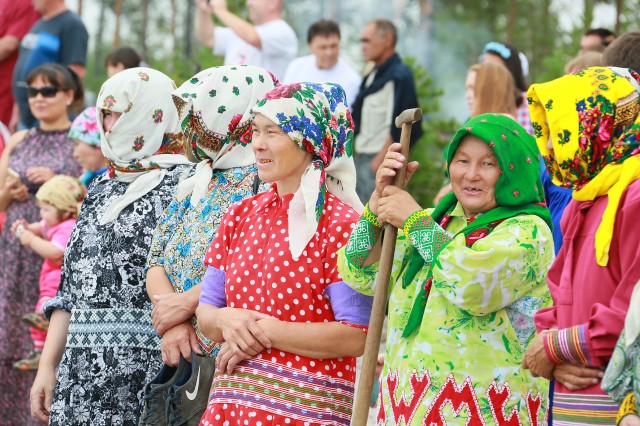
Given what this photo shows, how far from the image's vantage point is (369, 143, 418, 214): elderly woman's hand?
152 inches

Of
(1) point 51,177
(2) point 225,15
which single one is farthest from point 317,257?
(2) point 225,15

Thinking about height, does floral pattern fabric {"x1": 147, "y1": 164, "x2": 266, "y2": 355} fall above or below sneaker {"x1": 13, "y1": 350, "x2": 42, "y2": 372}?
above

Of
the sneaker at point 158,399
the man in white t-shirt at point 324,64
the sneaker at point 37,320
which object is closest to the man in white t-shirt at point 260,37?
the man in white t-shirt at point 324,64

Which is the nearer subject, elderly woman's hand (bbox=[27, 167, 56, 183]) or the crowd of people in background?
the crowd of people in background

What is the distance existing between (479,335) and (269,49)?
600 centimetres

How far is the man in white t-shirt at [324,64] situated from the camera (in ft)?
31.5

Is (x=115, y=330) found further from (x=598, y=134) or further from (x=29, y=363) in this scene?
(x=598, y=134)

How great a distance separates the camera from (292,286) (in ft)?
13.2

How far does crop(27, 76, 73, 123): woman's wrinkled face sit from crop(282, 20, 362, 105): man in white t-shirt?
2.48 meters

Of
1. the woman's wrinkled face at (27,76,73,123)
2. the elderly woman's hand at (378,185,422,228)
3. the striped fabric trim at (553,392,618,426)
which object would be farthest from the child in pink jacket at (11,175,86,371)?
the striped fabric trim at (553,392,618,426)

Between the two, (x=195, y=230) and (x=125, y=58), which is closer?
(x=195, y=230)

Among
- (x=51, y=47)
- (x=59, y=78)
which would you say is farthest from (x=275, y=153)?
(x=51, y=47)

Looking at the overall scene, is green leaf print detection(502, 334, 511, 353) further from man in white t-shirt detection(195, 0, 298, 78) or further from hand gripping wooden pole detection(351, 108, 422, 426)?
man in white t-shirt detection(195, 0, 298, 78)

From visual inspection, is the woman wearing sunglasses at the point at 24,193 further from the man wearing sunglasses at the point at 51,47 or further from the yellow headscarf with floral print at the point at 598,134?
the yellow headscarf with floral print at the point at 598,134
